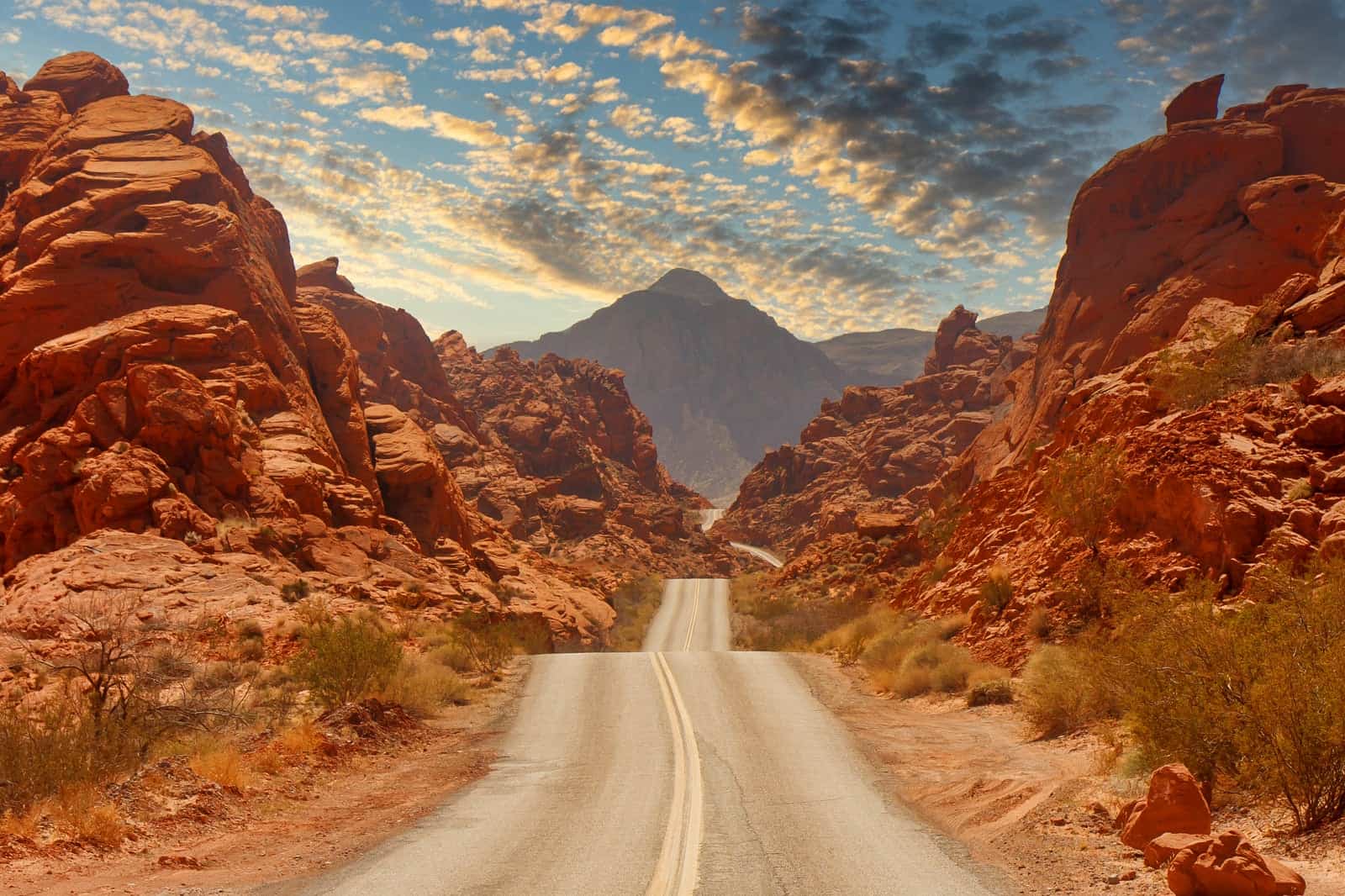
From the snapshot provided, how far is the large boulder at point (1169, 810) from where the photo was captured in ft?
24.0

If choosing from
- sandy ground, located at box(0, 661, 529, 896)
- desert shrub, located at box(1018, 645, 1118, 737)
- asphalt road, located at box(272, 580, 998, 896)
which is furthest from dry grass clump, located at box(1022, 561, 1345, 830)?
sandy ground, located at box(0, 661, 529, 896)

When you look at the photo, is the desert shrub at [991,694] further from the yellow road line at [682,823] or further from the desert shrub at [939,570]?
the desert shrub at [939,570]

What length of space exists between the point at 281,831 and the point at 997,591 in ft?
50.4

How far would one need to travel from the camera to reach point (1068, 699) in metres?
13.3

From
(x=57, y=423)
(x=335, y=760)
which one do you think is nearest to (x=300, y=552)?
(x=57, y=423)

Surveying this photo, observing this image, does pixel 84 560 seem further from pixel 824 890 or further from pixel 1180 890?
pixel 1180 890

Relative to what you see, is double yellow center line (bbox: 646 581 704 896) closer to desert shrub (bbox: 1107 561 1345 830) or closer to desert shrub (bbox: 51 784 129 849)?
desert shrub (bbox: 1107 561 1345 830)

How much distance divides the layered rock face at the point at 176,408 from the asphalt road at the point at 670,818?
36.7ft

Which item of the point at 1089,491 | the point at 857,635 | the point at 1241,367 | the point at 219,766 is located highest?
the point at 1241,367

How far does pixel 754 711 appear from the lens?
16.5m

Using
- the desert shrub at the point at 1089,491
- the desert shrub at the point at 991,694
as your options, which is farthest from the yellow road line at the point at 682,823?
the desert shrub at the point at 1089,491

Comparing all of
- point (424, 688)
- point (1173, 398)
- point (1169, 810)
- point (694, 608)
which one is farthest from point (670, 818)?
point (694, 608)

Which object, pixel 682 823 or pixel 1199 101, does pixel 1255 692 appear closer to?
pixel 682 823

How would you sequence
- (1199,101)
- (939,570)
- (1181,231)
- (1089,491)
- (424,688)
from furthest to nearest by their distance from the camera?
(1199,101) → (1181,231) → (939,570) → (1089,491) → (424,688)
